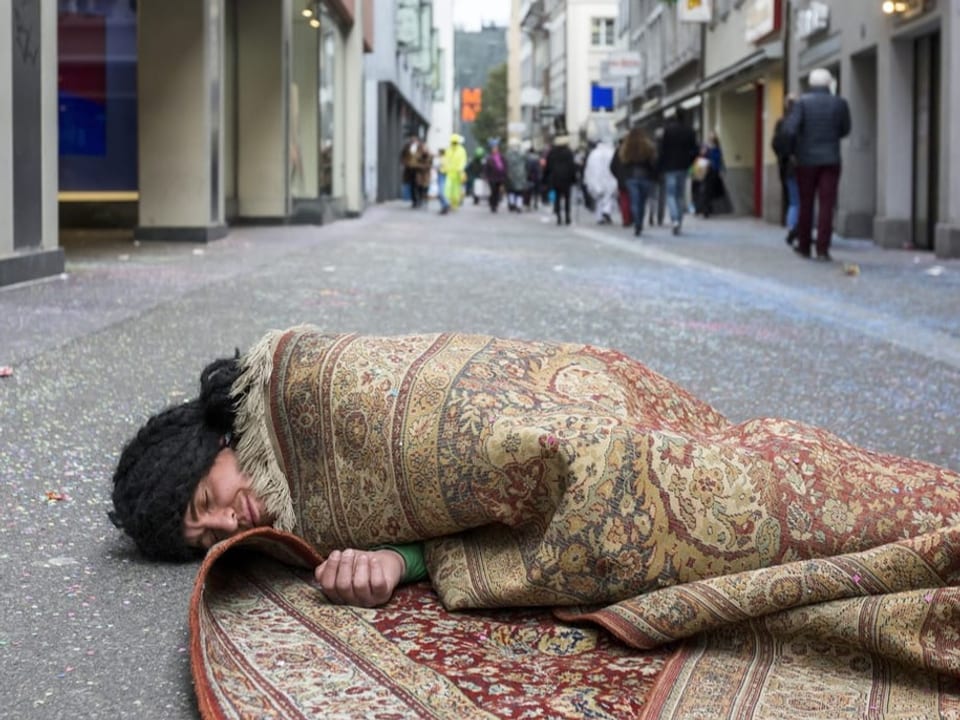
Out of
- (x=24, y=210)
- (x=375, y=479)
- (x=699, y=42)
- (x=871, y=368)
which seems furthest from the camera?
(x=699, y=42)

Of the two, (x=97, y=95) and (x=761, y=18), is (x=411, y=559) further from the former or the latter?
(x=761, y=18)

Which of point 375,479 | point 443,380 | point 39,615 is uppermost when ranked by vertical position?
point 443,380

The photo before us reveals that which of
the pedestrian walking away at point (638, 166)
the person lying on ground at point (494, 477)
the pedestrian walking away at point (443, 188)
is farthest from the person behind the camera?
the pedestrian walking away at point (443, 188)

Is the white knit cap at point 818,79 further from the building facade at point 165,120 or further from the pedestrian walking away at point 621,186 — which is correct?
the pedestrian walking away at point 621,186

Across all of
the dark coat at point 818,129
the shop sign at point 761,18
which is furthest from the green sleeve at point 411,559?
the shop sign at point 761,18

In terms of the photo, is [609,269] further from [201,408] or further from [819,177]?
[201,408]

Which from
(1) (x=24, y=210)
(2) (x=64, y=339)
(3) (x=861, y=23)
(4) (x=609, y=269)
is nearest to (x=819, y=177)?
(4) (x=609, y=269)

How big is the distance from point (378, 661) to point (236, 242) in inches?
558

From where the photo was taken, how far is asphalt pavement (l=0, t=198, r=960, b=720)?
2697 mm

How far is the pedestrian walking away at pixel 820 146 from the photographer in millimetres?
14305

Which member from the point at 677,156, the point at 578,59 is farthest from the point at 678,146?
the point at 578,59

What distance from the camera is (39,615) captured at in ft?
9.07

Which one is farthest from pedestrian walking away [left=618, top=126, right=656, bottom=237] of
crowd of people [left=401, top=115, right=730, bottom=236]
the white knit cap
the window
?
the window

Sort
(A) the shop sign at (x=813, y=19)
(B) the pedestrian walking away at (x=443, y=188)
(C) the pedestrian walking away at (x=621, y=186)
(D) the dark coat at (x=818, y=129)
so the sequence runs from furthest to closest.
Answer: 1. (B) the pedestrian walking away at (x=443, y=188)
2. (C) the pedestrian walking away at (x=621, y=186)
3. (A) the shop sign at (x=813, y=19)
4. (D) the dark coat at (x=818, y=129)
